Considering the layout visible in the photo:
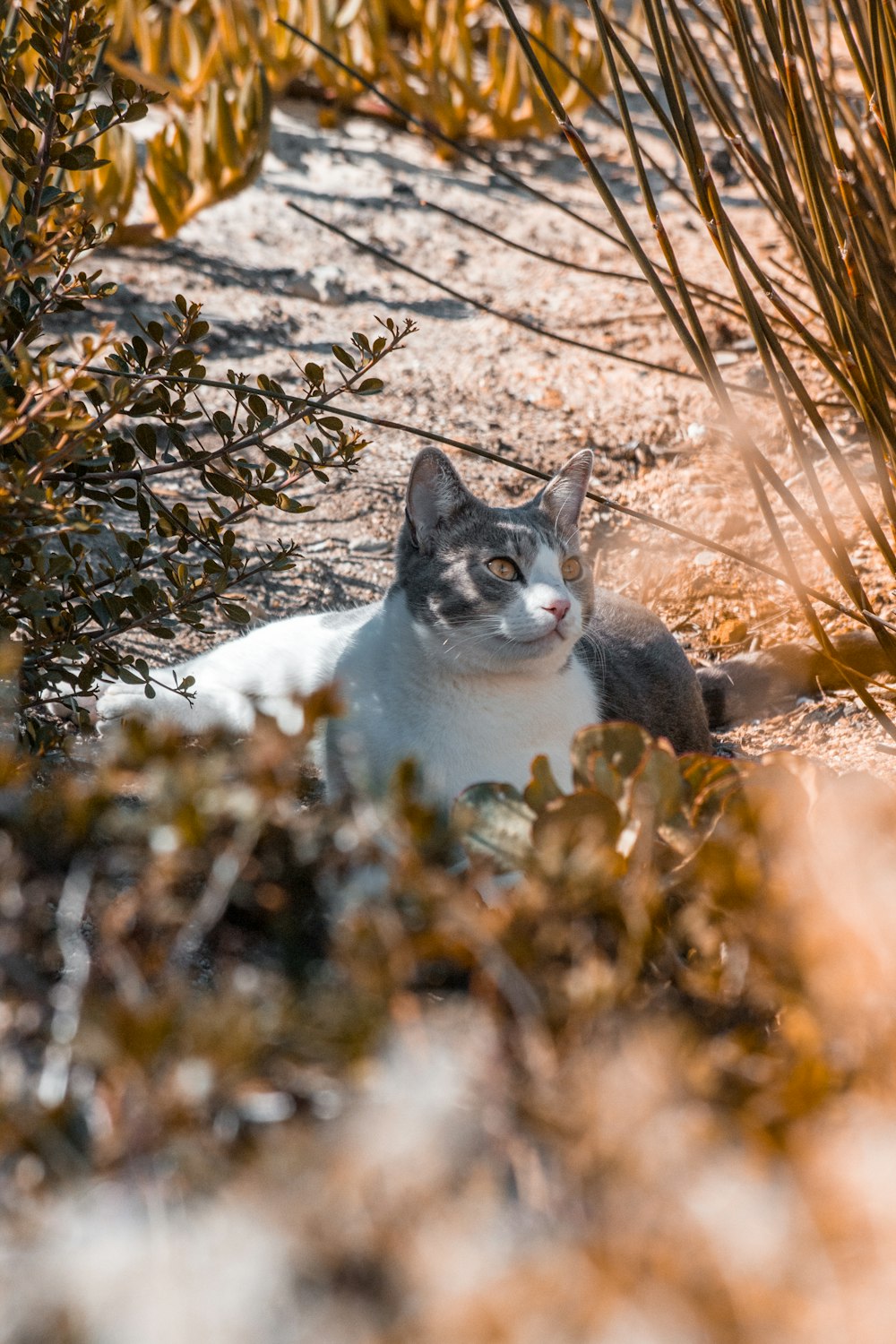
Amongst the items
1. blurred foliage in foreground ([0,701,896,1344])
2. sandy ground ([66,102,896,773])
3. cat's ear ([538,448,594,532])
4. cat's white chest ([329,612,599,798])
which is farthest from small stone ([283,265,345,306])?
blurred foliage in foreground ([0,701,896,1344])

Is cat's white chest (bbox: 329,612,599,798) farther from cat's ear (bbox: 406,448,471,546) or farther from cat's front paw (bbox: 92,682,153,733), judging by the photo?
cat's front paw (bbox: 92,682,153,733)

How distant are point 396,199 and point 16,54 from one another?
116 inches

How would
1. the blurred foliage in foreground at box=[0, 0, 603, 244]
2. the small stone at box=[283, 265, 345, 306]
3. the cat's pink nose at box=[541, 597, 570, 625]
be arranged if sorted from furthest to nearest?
the small stone at box=[283, 265, 345, 306], the blurred foliage in foreground at box=[0, 0, 603, 244], the cat's pink nose at box=[541, 597, 570, 625]

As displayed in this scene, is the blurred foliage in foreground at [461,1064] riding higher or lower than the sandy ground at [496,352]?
higher

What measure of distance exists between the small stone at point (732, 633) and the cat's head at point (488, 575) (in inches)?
25.2

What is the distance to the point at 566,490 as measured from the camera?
1969 millimetres

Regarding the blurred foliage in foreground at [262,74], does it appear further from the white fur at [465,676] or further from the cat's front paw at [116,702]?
the white fur at [465,676]

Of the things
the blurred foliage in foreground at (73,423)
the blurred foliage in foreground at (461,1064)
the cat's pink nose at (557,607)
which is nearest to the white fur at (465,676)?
the cat's pink nose at (557,607)

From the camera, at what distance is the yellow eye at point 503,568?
5.93 feet

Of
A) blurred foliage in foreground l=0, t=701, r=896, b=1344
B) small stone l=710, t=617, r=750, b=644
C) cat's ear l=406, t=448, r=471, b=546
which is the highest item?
blurred foliage in foreground l=0, t=701, r=896, b=1344

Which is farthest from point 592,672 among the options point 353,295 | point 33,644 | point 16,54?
point 353,295

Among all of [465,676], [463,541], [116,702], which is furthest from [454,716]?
[116,702]

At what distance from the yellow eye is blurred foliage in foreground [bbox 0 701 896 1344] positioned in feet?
2.50

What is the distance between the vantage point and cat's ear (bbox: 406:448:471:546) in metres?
1.82
